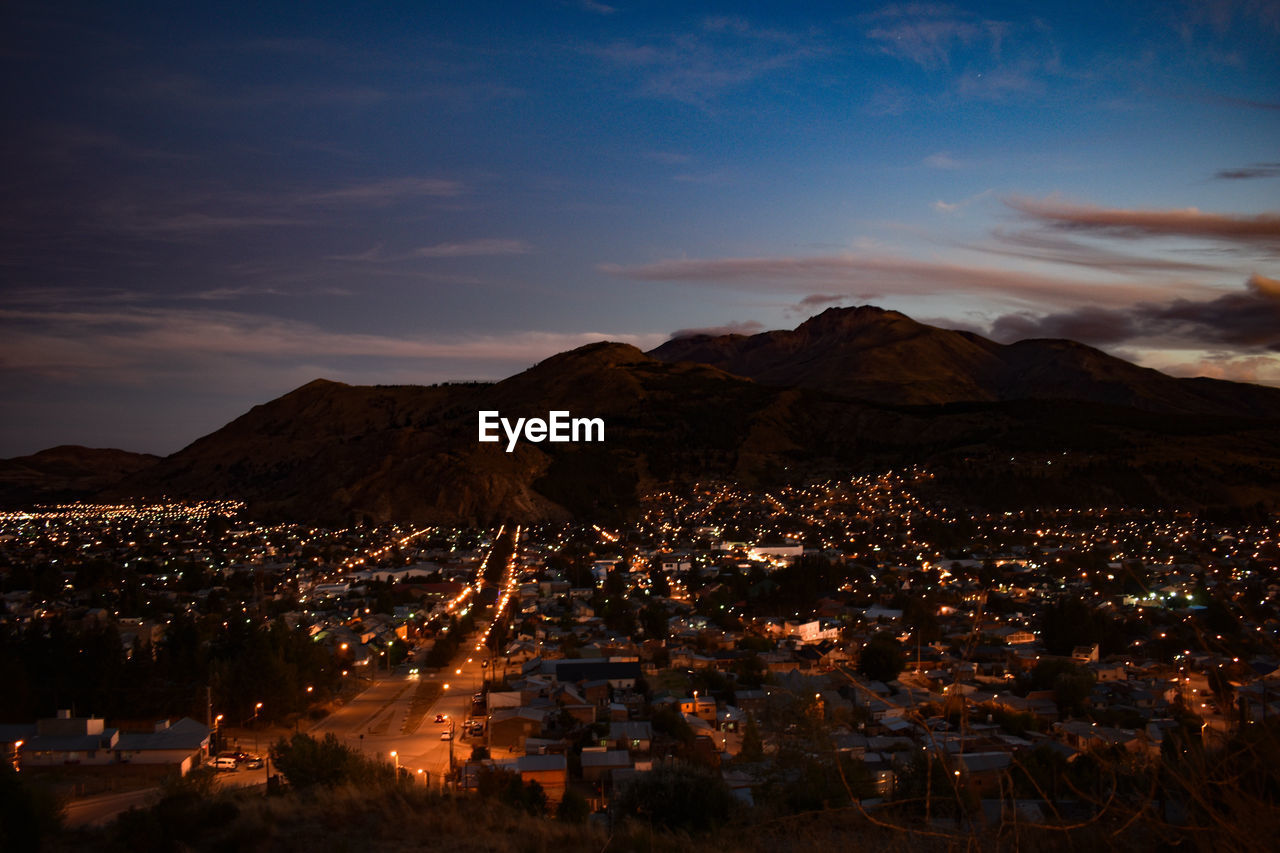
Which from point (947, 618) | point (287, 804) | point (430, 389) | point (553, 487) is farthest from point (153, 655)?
point (430, 389)

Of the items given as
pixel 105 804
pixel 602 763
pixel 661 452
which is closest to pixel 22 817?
pixel 105 804

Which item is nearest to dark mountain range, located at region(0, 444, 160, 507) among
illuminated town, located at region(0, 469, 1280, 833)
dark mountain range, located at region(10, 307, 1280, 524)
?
dark mountain range, located at region(10, 307, 1280, 524)

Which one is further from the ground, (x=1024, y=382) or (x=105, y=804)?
(x=1024, y=382)

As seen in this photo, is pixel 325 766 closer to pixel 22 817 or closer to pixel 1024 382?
pixel 22 817

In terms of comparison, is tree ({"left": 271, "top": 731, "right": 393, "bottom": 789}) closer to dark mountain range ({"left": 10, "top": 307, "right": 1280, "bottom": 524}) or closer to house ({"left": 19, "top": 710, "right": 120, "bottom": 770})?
house ({"left": 19, "top": 710, "right": 120, "bottom": 770})

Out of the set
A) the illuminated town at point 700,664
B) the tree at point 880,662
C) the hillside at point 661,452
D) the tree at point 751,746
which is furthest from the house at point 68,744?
the hillside at point 661,452
